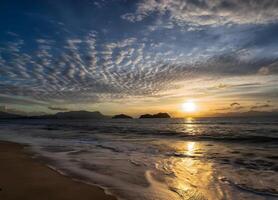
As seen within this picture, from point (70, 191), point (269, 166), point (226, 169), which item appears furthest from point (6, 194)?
point (269, 166)

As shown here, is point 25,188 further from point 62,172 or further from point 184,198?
point 184,198

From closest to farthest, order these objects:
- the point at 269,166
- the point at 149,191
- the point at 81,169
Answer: the point at 149,191 → the point at 81,169 → the point at 269,166

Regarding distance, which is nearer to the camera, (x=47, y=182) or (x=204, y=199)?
(x=204, y=199)

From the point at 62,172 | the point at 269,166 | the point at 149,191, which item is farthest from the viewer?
the point at 269,166

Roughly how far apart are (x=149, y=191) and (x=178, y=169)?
131 inches

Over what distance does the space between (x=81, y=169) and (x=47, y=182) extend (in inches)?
98.3

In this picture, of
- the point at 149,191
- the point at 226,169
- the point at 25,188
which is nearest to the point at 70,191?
the point at 25,188

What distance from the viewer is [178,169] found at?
9.76 metres

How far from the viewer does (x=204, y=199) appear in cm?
609

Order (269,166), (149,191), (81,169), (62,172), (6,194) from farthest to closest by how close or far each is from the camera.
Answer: (269,166) < (81,169) < (62,172) < (149,191) < (6,194)

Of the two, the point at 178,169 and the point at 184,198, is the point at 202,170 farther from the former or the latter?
the point at 184,198

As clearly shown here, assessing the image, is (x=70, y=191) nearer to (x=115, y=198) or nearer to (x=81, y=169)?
(x=115, y=198)

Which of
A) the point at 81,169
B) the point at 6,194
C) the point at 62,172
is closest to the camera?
the point at 6,194

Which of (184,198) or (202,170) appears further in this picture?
(202,170)
